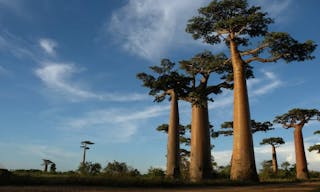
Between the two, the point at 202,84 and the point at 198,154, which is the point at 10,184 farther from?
the point at 202,84

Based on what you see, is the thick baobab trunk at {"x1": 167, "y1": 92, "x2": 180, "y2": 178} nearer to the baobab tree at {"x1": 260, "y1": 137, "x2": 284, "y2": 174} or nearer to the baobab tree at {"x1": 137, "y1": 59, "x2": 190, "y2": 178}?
the baobab tree at {"x1": 137, "y1": 59, "x2": 190, "y2": 178}

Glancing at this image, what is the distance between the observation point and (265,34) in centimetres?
1808

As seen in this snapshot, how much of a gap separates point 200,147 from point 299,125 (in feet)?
45.5

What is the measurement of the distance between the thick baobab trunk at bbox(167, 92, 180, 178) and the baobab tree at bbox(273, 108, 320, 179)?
11.7 m

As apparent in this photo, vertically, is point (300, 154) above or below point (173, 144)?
below

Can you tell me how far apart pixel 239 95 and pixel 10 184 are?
440 inches

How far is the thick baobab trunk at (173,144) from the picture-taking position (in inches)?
897

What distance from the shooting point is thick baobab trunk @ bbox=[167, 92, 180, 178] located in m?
22.8

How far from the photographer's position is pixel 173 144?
77.0 ft

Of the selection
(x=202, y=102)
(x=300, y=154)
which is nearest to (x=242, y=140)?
(x=202, y=102)

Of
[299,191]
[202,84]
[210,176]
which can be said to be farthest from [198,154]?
[299,191]

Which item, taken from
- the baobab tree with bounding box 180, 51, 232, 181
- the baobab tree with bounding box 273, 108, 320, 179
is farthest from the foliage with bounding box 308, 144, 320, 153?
the baobab tree with bounding box 180, 51, 232, 181

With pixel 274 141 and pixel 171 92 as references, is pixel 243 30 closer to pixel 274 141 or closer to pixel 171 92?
pixel 171 92

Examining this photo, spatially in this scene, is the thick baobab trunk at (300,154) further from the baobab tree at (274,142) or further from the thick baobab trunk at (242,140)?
the thick baobab trunk at (242,140)
